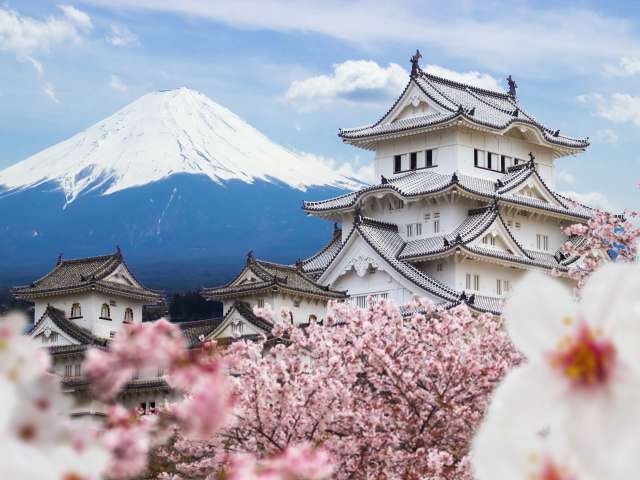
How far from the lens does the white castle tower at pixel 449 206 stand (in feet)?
128

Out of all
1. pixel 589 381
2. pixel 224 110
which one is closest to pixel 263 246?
pixel 224 110

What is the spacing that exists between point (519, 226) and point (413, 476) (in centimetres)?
3059

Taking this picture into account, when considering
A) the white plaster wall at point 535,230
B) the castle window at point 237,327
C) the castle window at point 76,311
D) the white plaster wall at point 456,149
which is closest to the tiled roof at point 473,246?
the white plaster wall at point 535,230

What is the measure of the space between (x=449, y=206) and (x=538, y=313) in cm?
3867

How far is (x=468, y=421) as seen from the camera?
49.5 ft

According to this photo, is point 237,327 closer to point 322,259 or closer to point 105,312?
point 322,259

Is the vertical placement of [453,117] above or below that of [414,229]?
above

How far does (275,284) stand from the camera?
3962 centimetres

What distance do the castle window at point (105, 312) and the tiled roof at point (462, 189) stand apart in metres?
9.86

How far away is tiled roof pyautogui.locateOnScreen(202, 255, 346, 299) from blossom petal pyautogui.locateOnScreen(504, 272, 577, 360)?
37171 millimetres

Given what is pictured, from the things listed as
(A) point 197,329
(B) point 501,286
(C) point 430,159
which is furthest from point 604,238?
(A) point 197,329

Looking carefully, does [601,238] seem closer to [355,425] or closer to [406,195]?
[355,425]

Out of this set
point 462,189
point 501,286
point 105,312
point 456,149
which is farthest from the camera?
point 105,312

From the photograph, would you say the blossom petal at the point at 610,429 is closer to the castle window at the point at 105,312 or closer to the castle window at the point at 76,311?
the castle window at the point at 76,311
